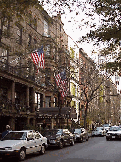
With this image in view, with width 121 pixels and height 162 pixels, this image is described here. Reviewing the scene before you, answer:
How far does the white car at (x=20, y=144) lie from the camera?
41.2ft

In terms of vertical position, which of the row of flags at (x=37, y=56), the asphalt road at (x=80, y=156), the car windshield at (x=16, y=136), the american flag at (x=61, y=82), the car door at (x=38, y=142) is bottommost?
the asphalt road at (x=80, y=156)

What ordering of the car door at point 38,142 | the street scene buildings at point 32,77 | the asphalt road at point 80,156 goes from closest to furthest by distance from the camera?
the asphalt road at point 80,156
the car door at point 38,142
the street scene buildings at point 32,77

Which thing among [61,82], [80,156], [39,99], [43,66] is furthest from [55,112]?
[80,156]

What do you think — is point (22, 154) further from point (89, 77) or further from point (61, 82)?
point (89, 77)

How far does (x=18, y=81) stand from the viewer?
27.8m

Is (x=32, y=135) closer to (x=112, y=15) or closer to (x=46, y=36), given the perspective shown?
(x=112, y=15)

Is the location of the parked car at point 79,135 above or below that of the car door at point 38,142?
below

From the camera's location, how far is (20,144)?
13.1 meters

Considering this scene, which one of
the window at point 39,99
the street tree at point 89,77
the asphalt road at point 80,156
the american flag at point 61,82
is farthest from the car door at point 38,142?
the window at point 39,99

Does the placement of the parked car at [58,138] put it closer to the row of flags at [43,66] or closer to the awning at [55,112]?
the row of flags at [43,66]

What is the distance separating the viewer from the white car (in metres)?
12.5

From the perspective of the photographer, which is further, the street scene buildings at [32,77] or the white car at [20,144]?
the street scene buildings at [32,77]

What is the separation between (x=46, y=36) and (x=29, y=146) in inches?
976

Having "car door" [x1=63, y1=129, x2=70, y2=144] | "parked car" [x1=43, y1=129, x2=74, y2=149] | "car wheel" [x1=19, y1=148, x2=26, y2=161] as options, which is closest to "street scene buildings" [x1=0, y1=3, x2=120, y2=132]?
"parked car" [x1=43, y1=129, x2=74, y2=149]
